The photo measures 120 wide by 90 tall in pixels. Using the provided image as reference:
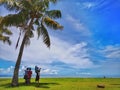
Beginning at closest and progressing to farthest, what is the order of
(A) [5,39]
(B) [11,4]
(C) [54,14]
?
(B) [11,4]
(C) [54,14]
(A) [5,39]

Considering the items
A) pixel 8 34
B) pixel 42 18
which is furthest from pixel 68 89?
pixel 8 34

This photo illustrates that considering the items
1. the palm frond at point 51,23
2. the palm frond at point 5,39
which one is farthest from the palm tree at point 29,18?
the palm frond at point 5,39

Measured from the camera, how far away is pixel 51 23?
36594 mm

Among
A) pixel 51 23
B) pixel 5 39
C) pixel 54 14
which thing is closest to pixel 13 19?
pixel 51 23

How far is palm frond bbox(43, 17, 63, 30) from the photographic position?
3618 cm

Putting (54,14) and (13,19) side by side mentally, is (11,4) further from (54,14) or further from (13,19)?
(54,14)

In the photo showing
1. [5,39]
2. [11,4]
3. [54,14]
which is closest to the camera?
[11,4]

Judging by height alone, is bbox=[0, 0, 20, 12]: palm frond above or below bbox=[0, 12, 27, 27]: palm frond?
above

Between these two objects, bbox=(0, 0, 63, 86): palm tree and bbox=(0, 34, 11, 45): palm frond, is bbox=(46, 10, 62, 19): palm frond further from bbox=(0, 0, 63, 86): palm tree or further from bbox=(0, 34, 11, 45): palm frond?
bbox=(0, 34, 11, 45): palm frond

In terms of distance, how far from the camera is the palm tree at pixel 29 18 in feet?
111

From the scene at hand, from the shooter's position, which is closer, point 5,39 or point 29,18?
point 29,18

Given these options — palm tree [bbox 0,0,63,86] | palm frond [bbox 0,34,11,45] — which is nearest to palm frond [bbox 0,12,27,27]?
palm tree [bbox 0,0,63,86]

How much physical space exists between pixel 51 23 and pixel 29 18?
2.97 meters

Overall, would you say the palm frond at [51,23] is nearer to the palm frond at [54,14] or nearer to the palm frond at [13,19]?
the palm frond at [54,14]
